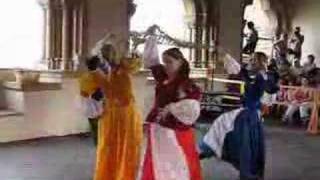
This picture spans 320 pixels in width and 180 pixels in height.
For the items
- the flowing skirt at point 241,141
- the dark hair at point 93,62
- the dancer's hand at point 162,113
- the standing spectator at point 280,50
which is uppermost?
the standing spectator at point 280,50

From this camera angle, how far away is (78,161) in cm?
676

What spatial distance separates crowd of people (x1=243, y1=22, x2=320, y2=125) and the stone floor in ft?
5.31

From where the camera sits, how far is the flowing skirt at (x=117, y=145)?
4863 mm

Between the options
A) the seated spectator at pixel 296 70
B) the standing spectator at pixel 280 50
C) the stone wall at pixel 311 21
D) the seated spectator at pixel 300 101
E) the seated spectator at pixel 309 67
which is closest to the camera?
the seated spectator at pixel 300 101

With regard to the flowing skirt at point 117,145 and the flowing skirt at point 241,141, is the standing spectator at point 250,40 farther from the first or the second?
the flowing skirt at point 117,145

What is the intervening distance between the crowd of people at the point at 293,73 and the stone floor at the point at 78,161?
162 centimetres

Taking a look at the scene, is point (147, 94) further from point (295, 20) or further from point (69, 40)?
point (295, 20)

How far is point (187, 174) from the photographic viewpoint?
13.9ft

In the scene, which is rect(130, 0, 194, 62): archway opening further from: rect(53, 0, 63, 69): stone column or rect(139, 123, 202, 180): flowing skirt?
rect(139, 123, 202, 180): flowing skirt

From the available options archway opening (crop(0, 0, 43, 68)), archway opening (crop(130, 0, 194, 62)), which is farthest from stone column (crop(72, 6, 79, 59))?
archway opening (crop(130, 0, 194, 62))

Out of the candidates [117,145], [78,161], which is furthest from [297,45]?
[117,145]

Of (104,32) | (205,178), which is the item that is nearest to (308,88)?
(104,32)

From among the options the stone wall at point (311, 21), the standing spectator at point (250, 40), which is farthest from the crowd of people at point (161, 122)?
the stone wall at point (311, 21)

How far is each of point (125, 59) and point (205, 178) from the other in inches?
62.5
